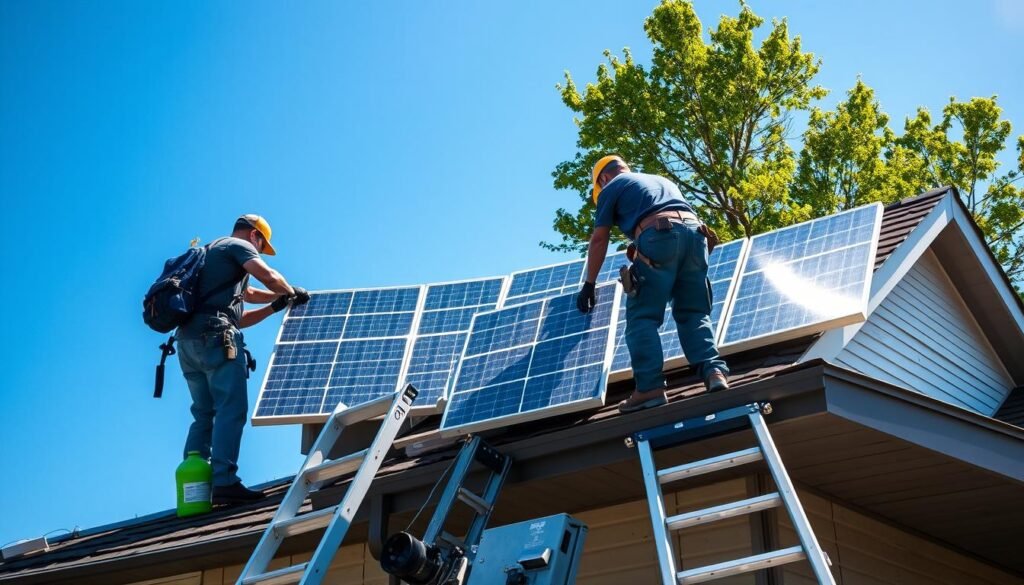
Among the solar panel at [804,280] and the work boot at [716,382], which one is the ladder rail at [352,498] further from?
the solar panel at [804,280]

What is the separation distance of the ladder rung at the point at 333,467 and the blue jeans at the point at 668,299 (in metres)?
1.74

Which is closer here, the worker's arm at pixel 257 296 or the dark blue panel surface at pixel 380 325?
the dark blue panel surface at pixel 380 325

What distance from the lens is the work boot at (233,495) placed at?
9.24 meters

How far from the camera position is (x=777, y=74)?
24.4m

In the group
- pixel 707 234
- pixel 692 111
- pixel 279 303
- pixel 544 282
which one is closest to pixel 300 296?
pixel 279 303

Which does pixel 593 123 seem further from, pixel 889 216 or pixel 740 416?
pixel 740 416

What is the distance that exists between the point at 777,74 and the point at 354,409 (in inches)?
756

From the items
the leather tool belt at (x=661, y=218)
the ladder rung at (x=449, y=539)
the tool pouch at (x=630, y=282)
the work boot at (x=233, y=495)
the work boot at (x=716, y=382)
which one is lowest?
the ladder rung at (x=449, y=539)

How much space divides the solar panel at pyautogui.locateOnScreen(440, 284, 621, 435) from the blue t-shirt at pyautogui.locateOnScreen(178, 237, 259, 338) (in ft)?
6.94

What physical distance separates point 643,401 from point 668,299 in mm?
724

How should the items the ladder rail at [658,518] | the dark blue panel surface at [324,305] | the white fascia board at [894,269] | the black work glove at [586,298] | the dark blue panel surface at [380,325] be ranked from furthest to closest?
the dark blue panel surface at [324,305] < the dark blue panel surface at [380,325] < the white fascia board at [894,269] < the black work glove at [586,298] < the ladder rail at [658,518]

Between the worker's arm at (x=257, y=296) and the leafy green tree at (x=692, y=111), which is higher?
the leafy green tree at (x=692, y=111)

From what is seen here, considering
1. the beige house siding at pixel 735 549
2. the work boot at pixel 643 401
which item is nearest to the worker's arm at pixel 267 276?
the beige house siding at pixel 735 549

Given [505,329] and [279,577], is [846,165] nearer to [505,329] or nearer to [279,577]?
[505,329]
